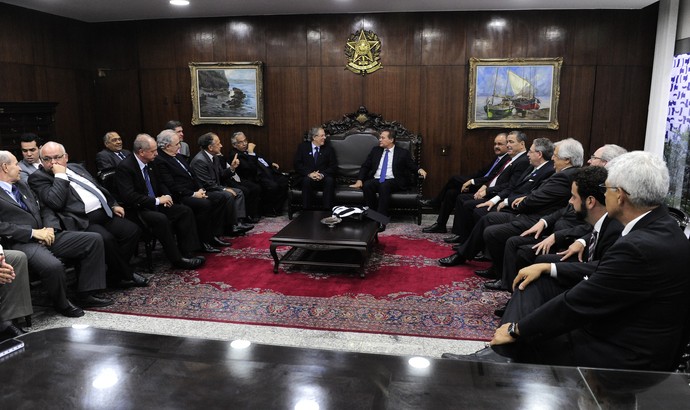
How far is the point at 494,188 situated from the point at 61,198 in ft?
14.3

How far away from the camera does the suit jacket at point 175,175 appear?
5809mm

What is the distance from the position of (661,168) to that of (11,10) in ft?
26.0

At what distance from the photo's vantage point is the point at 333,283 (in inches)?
195

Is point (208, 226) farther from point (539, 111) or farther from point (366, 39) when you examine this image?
point (539, 111)

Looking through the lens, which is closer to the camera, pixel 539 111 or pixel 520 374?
pixel 520 374

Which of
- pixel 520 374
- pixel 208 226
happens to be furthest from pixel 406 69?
pixel 520 374

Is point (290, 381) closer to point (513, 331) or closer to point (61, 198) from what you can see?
point (513, 331)

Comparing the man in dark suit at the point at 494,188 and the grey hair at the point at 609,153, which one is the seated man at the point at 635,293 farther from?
the man in dark suit at the point at 494,188

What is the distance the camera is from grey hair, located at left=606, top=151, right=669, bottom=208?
89.3 inches

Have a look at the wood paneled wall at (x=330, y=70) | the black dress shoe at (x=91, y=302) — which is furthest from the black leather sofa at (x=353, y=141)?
the black dress shoe at (x=91, y=302)

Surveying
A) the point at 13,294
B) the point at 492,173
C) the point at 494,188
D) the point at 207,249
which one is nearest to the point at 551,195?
the point at 494,188

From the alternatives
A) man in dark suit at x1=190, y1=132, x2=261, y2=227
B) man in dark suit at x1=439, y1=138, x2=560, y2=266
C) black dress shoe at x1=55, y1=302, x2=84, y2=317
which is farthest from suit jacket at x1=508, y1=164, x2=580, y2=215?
black dress shoe at x1=55, y1=302, x2=84, y2=317

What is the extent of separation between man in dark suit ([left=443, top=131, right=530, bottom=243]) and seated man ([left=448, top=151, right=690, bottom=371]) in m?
3.36

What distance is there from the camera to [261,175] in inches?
306
